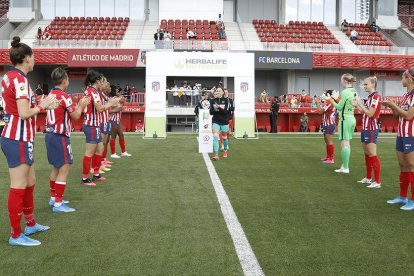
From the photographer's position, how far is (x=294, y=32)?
36625 millimetres

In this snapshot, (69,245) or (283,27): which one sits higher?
(283,27)

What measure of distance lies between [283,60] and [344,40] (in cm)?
749

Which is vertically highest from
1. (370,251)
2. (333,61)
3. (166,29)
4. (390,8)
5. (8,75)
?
(390,8)

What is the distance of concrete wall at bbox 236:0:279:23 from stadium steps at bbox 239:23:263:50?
69.7 inches

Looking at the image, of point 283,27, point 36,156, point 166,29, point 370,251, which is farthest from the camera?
point 283,27

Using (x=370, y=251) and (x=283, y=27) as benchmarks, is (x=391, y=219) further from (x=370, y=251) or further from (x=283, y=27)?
(x=283, y=27)

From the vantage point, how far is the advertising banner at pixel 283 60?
1224 inches

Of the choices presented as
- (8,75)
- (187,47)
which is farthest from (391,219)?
(187,47)

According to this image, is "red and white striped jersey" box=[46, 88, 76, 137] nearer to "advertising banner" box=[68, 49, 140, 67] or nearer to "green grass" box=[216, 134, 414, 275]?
"green grass" box=[216, 134, 414, 275]

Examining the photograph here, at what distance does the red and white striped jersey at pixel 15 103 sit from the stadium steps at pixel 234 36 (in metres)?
27.9

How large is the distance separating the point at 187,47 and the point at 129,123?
23.3ft

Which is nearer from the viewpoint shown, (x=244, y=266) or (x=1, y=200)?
(x=244, y=266)

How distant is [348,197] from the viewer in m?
7.27

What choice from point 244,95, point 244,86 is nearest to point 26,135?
point 244,86
